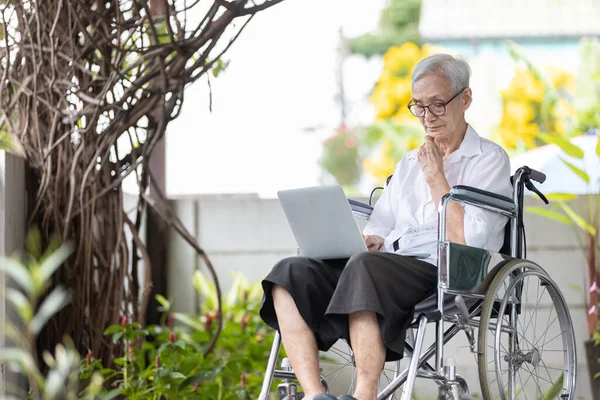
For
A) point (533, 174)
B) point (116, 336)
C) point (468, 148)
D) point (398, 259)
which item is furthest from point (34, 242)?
point (533, 174)

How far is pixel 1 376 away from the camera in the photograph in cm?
250

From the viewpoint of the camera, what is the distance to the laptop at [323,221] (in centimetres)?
206

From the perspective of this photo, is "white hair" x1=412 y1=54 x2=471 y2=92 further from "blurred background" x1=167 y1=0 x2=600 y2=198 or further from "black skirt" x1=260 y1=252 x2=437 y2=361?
"blurred background" x1=167 y1=0 x2=600 y2=198

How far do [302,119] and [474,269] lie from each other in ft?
14.1

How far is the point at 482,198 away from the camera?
2.06 m

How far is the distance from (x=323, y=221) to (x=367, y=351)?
1.17 feet

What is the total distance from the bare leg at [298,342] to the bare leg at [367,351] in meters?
0.11

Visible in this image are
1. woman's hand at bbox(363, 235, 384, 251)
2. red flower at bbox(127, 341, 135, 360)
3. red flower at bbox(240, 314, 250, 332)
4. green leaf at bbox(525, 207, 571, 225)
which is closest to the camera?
woman's hand at bbox(363, 235, 384, 251)

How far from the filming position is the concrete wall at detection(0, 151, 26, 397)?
253 centimetres

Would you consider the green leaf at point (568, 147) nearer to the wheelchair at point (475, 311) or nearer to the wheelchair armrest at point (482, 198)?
the wheelchair at point (475, 311)

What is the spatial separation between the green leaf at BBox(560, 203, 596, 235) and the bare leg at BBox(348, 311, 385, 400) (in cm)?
191

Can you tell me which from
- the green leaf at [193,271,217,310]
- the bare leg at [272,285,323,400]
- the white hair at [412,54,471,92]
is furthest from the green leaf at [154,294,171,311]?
the white hair at [412,54,471,92]

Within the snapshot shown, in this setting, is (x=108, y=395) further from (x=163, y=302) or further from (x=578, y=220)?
(x=578, y=220)

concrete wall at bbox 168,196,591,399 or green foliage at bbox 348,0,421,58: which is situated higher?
green foliage at bbox 348,0,421,58
